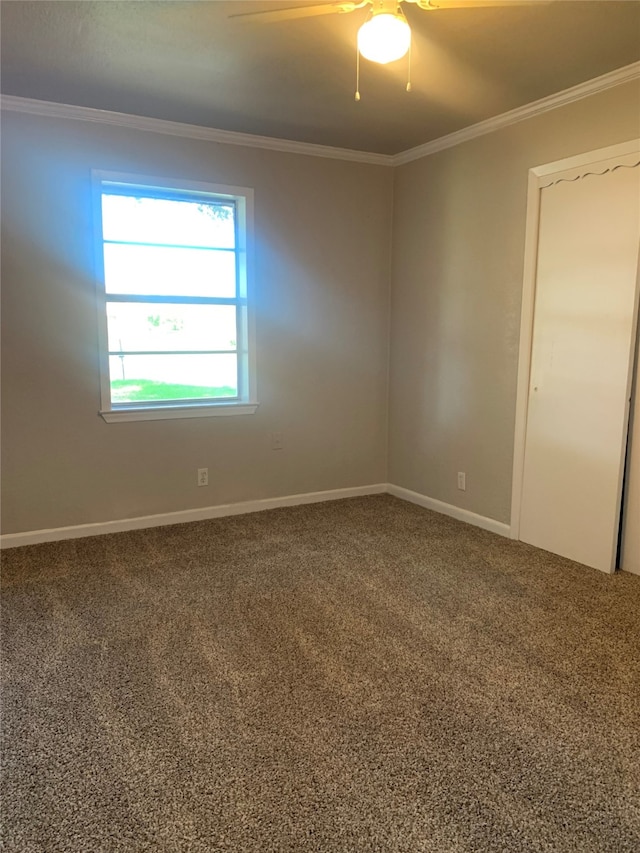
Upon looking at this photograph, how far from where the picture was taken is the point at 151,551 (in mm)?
3488

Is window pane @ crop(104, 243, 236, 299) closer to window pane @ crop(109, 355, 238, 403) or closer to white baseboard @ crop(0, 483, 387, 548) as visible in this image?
window pane @ crop(109, 355, 238, 403)

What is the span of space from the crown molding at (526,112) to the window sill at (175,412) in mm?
2207

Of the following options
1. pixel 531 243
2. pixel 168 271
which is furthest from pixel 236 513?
pixel 531 243

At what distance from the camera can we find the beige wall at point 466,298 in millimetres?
3393

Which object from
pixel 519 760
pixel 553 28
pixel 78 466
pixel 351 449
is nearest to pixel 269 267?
pixel 351 449

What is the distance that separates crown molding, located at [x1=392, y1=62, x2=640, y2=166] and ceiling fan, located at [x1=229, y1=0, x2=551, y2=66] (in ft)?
4.05

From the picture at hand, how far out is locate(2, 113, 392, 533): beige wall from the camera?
340 cm

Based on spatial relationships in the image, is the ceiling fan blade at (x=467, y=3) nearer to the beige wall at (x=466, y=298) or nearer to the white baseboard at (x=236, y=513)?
the beige wall at (x=466, y=298)

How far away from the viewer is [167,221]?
3826 millimetres

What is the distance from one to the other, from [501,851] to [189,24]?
10.3ft

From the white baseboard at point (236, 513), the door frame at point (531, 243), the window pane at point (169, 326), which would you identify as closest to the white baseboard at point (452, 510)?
the white baseboard at point (236, 513)

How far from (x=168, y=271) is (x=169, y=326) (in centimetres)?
37

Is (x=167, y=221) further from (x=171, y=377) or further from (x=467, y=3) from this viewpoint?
(x=467, y=3)

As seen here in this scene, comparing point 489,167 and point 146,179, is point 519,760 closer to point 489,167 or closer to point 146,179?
point 489,167
